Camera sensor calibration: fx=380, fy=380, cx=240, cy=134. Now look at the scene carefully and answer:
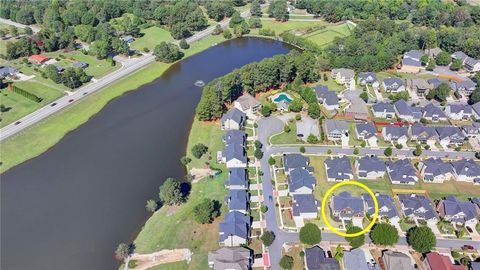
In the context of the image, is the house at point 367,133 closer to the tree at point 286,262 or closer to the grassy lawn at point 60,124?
the tree at point 286,262

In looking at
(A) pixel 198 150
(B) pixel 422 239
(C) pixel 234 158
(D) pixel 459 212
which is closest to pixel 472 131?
(D) pixel 459 212

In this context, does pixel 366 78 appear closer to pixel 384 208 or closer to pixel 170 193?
pixel 384 208

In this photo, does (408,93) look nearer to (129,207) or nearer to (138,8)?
(129,207)

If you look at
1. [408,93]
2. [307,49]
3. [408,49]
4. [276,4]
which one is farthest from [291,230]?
[276,4]

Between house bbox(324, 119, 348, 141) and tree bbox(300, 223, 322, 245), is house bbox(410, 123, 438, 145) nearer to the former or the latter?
house bbox(324, 119, 348, 141)

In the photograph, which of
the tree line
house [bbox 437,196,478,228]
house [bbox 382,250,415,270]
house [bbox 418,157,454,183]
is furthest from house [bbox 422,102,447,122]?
house [bbox 382,250,415,270]
